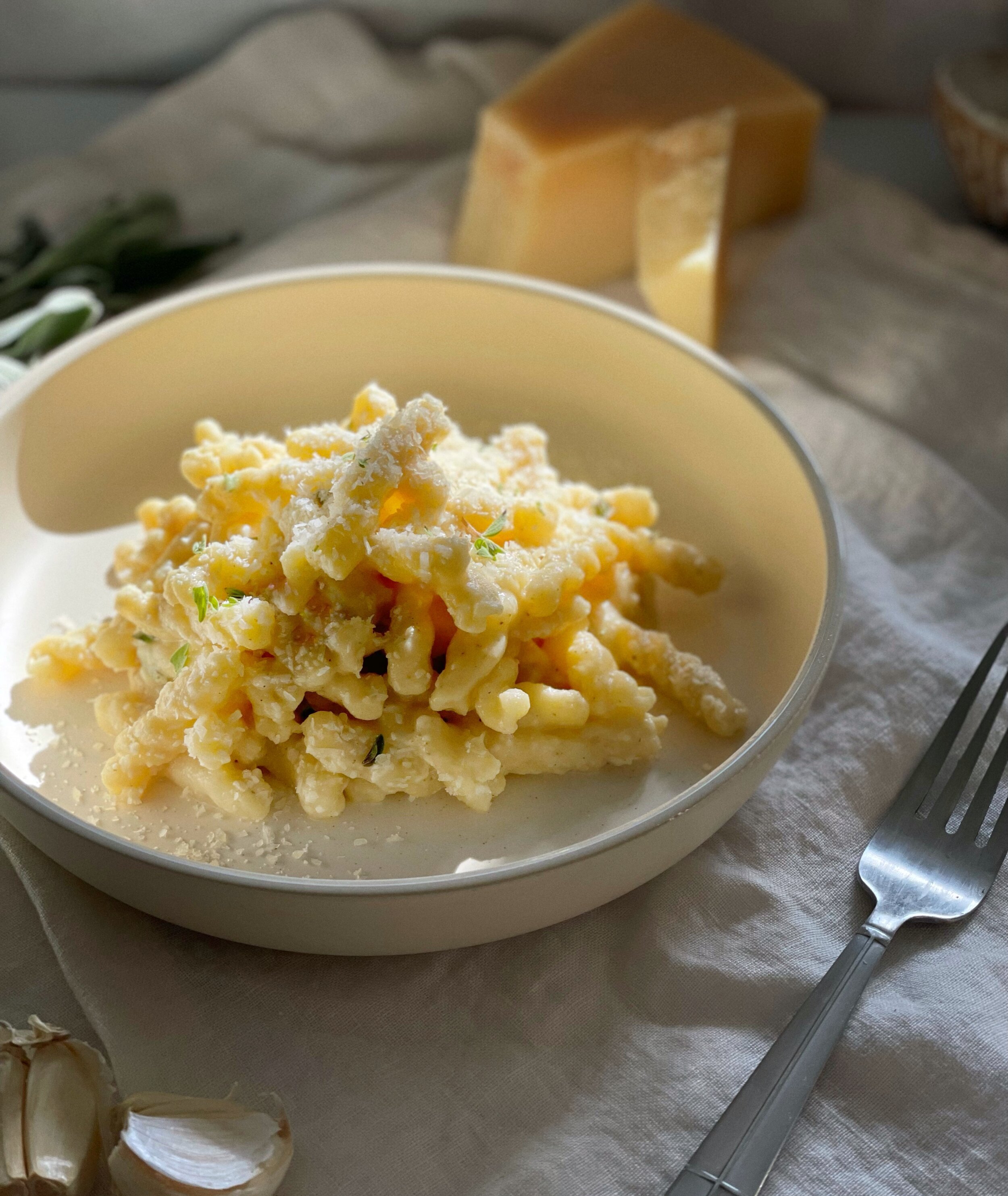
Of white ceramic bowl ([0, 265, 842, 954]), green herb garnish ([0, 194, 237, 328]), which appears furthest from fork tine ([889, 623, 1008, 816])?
green herb garnish ([0, 194, 237, 328])

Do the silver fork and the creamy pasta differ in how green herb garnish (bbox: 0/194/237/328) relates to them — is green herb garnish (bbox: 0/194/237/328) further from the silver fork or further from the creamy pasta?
the silver fork

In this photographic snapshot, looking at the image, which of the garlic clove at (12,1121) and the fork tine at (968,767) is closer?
the garlic clove at (12,1121)

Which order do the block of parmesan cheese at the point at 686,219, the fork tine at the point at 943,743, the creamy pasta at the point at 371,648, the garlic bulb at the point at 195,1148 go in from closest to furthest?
the garlic bulb at the point at 195,1148
the creamy pasta at the point at 371,648
the fork tine at the point at 943,743
the block of parmesan cheese at the point at 686,219

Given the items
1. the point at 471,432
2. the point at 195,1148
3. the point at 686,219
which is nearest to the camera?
the point at 195,1148

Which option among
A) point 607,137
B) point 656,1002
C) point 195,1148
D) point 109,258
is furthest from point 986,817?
point 109,258

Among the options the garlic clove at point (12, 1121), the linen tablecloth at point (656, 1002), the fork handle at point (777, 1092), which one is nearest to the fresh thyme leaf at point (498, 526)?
the linen tablecloth at point (656, 1002)

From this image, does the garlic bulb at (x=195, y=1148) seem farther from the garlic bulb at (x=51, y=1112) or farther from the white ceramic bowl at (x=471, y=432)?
the white ceramic bowl at (x=471, y=432)

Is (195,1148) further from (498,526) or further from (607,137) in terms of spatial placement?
(607,137)
